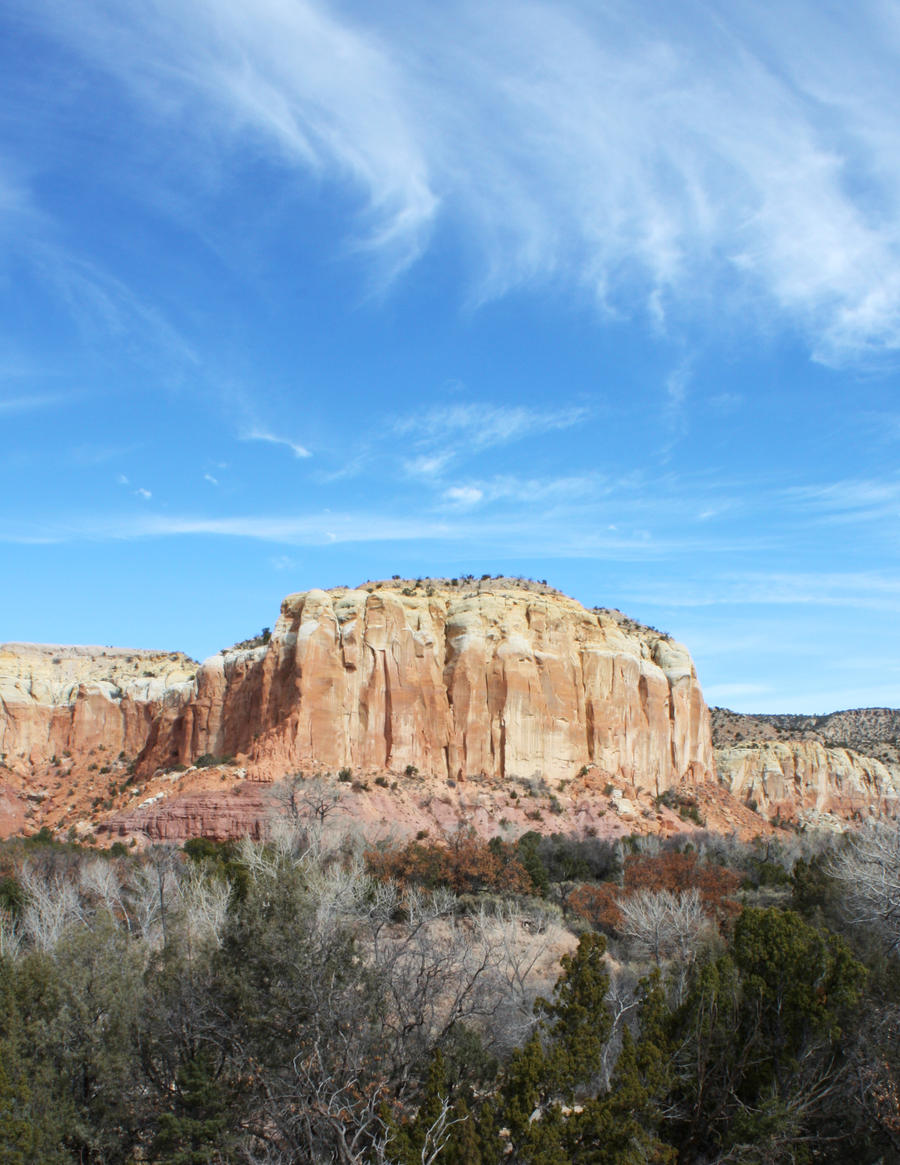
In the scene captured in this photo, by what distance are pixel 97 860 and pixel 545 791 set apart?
27127mm

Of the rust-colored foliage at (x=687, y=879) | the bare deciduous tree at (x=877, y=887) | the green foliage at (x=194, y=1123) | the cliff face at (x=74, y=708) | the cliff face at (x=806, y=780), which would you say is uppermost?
the cliff face at (x=74, y=708)

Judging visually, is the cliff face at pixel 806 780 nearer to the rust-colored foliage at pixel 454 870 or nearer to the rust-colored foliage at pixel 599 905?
the rust-colored foliage at pixel 599 905

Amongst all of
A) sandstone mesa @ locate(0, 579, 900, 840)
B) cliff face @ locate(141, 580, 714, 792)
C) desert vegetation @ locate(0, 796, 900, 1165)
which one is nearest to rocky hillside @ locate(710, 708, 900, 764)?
sandstone mesa @ locate(0, 579, 900, 840)

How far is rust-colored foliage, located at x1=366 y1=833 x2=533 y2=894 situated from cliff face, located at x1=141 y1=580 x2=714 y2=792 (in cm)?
1358

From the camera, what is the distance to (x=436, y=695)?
56.7 metres

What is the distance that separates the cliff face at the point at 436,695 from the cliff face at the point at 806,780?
51.1 feet

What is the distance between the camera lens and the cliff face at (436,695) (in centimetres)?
5331

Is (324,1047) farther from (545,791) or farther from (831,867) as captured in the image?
(545,791)

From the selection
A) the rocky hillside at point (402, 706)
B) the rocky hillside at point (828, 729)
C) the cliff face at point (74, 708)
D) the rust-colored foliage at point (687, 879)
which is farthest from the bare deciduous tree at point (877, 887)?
the rocky hillside at point (828, 729)

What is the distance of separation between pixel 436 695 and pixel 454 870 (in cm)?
2039

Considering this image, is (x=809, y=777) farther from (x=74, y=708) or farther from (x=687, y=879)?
(x=74, y=708)

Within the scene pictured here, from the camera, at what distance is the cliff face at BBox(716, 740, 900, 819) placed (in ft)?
257

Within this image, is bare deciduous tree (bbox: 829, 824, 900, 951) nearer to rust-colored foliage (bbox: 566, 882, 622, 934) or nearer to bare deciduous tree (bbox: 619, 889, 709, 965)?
bare deciduous tree (bbox: 619, 889, 709, 965)

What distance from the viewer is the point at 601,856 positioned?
1837 inches
